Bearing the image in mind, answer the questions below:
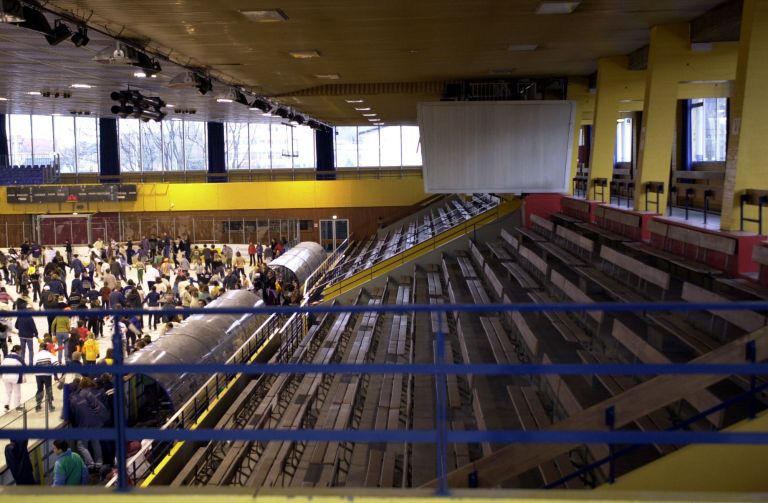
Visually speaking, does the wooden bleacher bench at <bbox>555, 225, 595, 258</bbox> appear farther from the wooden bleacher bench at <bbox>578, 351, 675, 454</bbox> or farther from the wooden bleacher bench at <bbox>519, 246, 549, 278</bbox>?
the wooden bleacher bench at <bbox>578, 351, 675, 454</bbox>

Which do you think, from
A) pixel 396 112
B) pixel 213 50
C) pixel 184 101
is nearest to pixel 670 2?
pixel 213 50

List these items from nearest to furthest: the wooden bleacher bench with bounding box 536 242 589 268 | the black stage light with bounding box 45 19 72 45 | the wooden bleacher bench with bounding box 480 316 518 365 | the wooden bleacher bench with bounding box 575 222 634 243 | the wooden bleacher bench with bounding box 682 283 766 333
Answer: the wooden bleacher bench with bounding box 682 283 766 333
the wooden bleacher bench with bounding box 480 316 518 365
the black stage light with bounding box 45 19 72 45
the wooden bleacher bench with bounding box 536 242 589 268
the wooden bleacher bench with bounding box 575 222 634 243

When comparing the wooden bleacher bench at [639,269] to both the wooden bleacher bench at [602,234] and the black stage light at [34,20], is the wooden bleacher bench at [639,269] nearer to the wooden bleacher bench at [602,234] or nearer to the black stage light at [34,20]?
the wooden bleacher bench at [602,234]

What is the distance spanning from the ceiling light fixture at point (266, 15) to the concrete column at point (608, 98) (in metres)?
7.26

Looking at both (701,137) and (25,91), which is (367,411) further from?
(25,91)

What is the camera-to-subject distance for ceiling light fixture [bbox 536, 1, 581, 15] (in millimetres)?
9633

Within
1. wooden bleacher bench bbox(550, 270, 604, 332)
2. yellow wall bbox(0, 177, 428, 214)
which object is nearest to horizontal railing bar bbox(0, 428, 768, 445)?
wooden bleacher bench bbox(550, 270, 604, 332)

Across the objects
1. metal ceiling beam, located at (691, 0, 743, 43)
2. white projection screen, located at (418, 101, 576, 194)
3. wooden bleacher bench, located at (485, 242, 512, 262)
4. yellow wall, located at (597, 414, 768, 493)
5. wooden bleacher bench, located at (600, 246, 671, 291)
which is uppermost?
metal ceiling beam, located at (691, 0, 743, 43)

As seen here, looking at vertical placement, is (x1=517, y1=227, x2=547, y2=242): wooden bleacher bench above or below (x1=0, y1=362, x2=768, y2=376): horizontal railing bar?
below

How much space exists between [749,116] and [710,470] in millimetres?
5400

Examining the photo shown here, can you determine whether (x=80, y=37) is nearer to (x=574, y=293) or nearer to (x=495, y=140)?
(x=574, y=293)

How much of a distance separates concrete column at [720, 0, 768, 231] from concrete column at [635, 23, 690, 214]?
2.79m

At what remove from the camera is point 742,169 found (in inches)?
341

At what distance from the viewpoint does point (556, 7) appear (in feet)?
32.3
